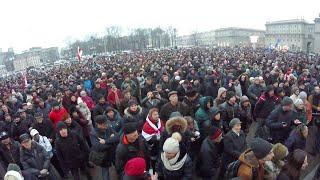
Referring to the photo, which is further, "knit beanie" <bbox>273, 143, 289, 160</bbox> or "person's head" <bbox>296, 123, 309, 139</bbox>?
"person's head" <bbox>296, 123, 309, 139</bbox>

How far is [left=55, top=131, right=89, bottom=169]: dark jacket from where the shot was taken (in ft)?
20.6

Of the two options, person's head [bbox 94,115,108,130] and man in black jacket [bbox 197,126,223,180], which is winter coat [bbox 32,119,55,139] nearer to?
person's head [bbox 94,115,108,130]

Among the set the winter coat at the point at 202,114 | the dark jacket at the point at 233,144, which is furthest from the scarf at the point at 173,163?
the winter coat at the point at 202,114

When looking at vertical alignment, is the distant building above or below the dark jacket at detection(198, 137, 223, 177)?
above

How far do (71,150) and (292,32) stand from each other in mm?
124664

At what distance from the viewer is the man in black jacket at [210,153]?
546 centimetres

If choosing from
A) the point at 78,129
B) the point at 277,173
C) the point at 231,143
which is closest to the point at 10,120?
the point at 78,129

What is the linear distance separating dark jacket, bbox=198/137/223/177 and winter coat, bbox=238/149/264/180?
1438 millimetres

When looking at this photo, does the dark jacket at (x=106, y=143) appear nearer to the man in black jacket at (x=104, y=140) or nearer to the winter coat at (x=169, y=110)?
the man in black jacket at (x=104, y=140)

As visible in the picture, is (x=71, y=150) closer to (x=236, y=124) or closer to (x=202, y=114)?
(x=202, y=114)

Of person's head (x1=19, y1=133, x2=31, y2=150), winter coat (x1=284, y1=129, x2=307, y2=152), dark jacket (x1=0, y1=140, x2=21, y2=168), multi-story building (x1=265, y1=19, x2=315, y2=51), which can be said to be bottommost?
dark jacket (x1=0, y1=140, x2=21, y2=168)

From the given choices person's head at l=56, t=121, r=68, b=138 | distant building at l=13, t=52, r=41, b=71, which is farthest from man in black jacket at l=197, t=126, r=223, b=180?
distant building at l=13, t=52, r=41, b=71

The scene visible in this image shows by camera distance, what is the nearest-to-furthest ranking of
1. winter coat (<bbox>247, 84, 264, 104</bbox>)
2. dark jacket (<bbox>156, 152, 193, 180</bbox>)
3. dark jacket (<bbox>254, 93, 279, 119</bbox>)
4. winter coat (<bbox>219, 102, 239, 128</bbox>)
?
dark jacket (<bbox>156, 152, 193, 180</bbox>), winter coat (<bbox>219, 102, 239, 128</bbox>), dark jacket (<bbox>254, 93, 279, 119</bbox>), winter coat (<bbox>247, 84, 264, 104</bbox>)

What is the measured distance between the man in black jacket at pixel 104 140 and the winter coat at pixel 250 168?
2.64 m
